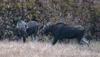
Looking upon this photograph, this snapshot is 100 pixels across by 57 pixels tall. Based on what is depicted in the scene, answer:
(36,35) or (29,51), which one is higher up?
(29,51)

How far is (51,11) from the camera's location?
68.6 ft

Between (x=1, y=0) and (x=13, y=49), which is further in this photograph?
(x=1, y=0)

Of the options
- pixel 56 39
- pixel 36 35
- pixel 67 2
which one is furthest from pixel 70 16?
pixel 56 39

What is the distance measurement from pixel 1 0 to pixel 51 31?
3.67 meters

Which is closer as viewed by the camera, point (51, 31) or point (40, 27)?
point (51, 31)

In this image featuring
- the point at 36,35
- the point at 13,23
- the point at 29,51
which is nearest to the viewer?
the point at 29,51

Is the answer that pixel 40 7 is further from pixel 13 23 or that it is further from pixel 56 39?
pixel 56 39

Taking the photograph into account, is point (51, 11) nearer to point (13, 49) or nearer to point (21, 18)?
point (21, 18)

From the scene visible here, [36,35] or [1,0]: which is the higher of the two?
[1,0]

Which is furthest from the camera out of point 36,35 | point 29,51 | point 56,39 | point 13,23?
point 13,23

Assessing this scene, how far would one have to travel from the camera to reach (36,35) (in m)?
19.7

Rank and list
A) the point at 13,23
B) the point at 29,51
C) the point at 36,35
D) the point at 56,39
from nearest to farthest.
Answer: the point at 29,51
the point at 56,39
the point at 36,35
the point at 13,23

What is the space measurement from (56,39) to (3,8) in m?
4.40

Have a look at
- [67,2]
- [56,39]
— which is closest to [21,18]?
[67,2]
